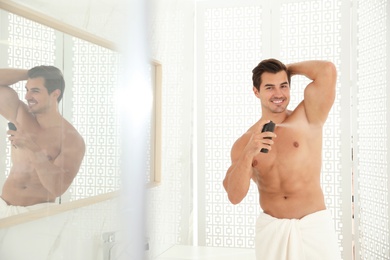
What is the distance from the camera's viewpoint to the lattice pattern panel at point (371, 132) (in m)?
1.01

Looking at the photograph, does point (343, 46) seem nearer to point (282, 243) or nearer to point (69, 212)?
point (282, 243)

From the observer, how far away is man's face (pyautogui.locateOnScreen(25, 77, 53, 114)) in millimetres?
415

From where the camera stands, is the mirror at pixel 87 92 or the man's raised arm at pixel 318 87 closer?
the mirror at pixel 87 92

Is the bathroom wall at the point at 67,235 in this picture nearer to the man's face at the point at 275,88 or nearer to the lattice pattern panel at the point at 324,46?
the man's face at the point at 275,88

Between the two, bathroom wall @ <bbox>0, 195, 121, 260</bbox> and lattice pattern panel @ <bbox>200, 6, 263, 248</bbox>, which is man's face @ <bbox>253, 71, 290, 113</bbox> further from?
bathroom wall @ <bbox>0, 195, 121, 260</bbox>

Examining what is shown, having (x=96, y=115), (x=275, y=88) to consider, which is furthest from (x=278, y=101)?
(x=96, y=115)

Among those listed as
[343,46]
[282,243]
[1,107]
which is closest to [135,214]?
[1,107]

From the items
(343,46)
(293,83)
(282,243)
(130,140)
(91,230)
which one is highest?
(343,46)

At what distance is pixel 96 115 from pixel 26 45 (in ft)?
0.41

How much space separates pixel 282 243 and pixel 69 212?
517 mm

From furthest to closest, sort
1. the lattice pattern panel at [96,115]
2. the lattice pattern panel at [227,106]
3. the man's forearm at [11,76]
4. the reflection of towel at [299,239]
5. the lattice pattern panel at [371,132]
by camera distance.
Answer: the lattice pattern panel at [227,106] → the lattice pattern panel at [371,132] → the reflection of towel at [299,239] → the lattice pattern panel at [96,115] → the man's forearm at [11,76]

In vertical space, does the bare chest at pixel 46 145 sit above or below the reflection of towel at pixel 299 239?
above

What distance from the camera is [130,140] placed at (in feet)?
1.66

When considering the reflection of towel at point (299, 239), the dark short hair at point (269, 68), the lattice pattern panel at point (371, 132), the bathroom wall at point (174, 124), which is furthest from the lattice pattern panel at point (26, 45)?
the lattice pattern panel at point (371, 132)
